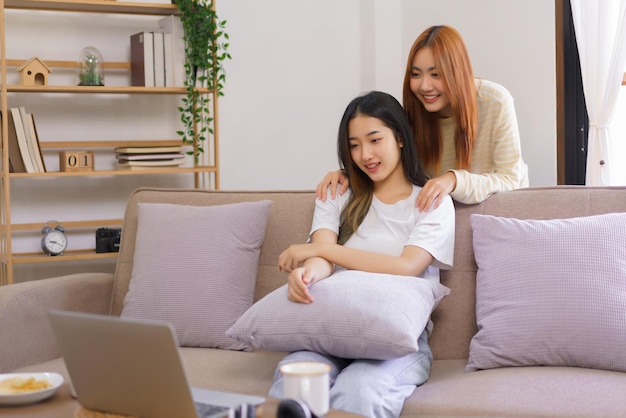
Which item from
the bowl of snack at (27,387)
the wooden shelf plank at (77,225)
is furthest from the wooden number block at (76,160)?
the bowl of snack at (27,387)

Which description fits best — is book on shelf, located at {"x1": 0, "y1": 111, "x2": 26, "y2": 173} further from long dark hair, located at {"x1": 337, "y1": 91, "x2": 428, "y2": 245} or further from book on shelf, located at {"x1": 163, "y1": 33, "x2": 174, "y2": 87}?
long dark hair, located at {"x1": 337, "y1": 91, "x2": 428, "y2": 245}

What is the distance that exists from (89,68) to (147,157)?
461mm

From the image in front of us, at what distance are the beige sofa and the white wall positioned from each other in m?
1.32

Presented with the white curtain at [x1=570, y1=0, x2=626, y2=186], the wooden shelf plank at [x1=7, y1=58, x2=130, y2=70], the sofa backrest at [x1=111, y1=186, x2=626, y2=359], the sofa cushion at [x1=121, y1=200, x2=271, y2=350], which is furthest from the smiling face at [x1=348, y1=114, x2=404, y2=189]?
the wooden shelf plank at [x1=7, y1=58, x2=130, y2=70]

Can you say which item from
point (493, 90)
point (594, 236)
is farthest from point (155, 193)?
point (594, 236)

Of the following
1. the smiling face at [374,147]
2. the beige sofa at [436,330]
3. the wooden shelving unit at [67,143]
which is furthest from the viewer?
the wooden shelving unit at [67,143]

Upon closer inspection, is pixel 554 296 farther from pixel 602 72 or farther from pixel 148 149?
pixel 148 149

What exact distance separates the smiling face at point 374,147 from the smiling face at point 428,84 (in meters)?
0.27

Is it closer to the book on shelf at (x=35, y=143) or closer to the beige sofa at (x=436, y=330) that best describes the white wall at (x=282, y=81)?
the book on shelf at (x=35, y=143)

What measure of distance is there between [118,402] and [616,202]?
1446 millimetres

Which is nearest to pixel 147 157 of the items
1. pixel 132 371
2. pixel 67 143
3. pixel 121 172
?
pixel 121 172

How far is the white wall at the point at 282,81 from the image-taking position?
3.64 metres

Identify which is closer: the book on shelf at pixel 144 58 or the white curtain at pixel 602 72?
the white curtain at pixel 602 72

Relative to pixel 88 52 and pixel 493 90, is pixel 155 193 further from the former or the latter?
pixel 88 52
